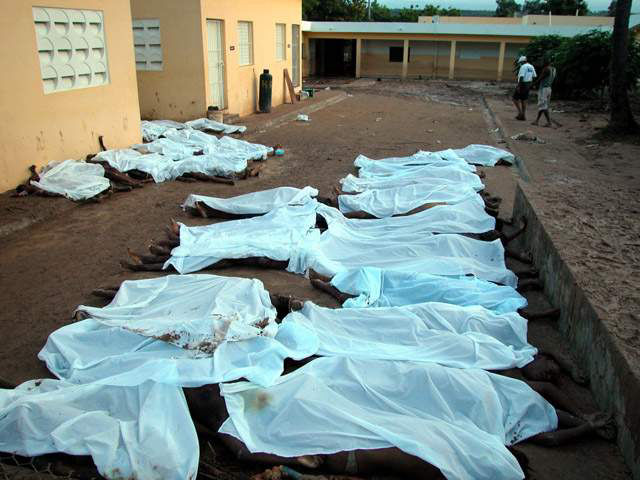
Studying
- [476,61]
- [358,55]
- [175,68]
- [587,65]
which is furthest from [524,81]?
[358,55]

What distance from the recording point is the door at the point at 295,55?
61.4 ft

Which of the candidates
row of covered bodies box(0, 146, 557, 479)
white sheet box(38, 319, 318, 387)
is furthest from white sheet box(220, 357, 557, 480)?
white sheet box(38, 319, 318, 387)

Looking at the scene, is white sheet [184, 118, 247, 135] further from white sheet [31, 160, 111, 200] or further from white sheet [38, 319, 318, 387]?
white sheet [38, 319, 318, 387]

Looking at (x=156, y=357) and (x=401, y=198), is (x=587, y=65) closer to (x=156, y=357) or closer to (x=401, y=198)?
(x=401, y=198)

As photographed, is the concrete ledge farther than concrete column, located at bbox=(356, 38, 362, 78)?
No

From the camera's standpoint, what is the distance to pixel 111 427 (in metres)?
2.72

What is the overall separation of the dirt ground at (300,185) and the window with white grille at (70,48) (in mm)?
1912

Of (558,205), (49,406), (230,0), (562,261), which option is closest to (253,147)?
(230,0)

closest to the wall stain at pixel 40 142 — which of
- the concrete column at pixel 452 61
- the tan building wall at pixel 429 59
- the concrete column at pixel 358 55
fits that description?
the concrete column at pixel 358 55

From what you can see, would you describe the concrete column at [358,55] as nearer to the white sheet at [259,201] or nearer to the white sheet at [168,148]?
the white sheet at [168,148]

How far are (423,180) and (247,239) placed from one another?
10.1ft

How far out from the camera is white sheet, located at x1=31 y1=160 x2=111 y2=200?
7.20 metres

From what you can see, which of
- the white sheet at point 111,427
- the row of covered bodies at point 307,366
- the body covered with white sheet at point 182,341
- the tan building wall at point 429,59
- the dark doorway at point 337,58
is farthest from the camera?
the dark doorway at point 337,58

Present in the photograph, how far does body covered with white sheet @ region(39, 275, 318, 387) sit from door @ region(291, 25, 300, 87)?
15.7 m
